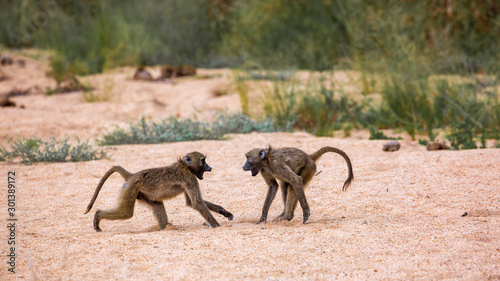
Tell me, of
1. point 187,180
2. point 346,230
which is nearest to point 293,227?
point 346,230

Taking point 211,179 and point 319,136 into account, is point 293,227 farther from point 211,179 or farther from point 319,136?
point 319,136

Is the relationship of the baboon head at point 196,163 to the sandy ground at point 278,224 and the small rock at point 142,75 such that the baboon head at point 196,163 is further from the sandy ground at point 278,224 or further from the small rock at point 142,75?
the small rock at point 142,75

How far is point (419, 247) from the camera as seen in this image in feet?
13.3

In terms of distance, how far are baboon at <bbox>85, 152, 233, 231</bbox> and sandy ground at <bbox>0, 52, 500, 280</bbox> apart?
0.51 feet

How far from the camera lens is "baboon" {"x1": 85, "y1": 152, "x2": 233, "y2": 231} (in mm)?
4797

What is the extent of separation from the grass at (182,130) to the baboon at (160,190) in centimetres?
357

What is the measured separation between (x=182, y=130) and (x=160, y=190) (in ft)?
13.3

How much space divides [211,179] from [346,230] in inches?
94.0

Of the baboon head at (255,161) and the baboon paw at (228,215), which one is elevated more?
the baboon head at (255,161)

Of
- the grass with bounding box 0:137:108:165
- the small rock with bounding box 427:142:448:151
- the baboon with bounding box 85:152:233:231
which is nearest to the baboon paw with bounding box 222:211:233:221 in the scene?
the baboon with bounding box 85:152:233:231

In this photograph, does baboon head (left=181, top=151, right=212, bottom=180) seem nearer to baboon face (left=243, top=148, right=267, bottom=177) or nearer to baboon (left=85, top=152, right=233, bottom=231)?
baboon (left=85, top=152, right=233, bottom=231)

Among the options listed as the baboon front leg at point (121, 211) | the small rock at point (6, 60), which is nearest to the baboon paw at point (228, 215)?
the baboon front leg at point (121, 211)

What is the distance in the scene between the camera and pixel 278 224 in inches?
193

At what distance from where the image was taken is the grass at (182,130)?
8.59 m
